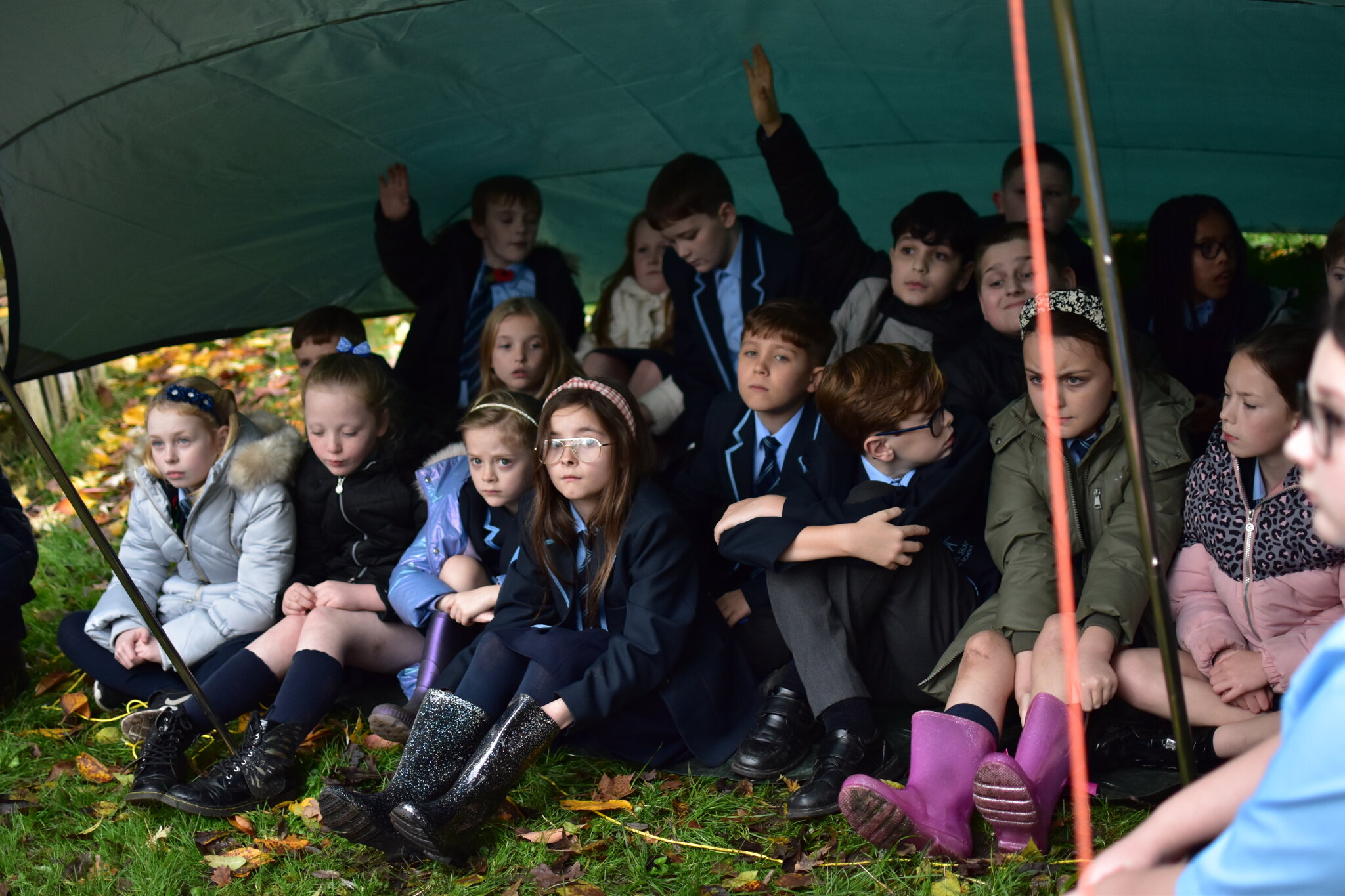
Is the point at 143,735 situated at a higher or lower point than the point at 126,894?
higher

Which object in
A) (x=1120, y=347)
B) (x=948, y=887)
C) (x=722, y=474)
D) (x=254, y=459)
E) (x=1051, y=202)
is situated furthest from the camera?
(x=1051, y=202)

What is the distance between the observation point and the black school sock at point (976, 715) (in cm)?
270

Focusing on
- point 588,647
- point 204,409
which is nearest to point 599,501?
point 588,647

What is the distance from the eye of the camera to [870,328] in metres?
4.02

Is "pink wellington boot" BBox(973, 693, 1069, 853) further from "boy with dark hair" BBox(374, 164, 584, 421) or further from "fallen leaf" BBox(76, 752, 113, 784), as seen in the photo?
"boy with dark hair" BBox(374, 164, 584, 421)

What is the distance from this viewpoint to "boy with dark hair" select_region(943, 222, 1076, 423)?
138 inches

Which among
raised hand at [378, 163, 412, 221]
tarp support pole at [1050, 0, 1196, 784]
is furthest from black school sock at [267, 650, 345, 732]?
tarp support pole at [1050, 0, 1196, 784]

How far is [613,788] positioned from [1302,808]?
2.23 m

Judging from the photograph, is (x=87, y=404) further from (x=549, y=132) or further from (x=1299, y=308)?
(x=1299, y=308)

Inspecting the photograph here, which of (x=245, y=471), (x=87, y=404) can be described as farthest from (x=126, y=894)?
(x=87, y=404)

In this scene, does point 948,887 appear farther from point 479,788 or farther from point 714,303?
point 714,303

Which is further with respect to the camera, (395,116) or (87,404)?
(87,404)

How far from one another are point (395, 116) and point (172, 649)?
224 centimetres

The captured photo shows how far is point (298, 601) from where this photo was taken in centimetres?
361
